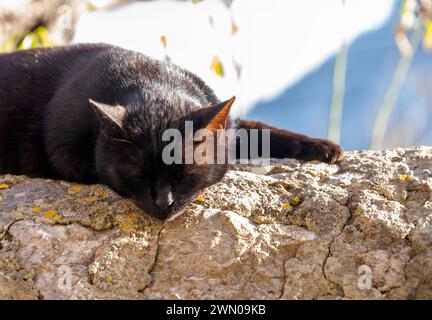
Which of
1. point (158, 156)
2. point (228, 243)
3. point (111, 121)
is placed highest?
point (111, 121)

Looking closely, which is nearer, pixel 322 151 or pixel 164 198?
pixel 164 198

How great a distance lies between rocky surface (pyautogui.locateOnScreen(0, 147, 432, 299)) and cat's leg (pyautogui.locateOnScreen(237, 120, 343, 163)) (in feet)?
1.59

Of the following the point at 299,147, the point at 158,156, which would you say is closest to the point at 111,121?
the point at 158,156

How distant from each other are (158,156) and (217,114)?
0.88 ft

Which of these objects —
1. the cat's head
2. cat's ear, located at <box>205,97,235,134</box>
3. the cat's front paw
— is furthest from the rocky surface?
the cat's front paw

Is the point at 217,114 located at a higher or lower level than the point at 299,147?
higher

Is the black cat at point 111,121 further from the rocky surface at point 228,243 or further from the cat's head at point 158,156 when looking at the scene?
the rocky surface at point 228,243

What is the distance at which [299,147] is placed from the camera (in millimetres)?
3223

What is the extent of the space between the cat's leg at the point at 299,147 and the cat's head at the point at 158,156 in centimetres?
81

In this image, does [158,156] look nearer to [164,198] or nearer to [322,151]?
[164,198]

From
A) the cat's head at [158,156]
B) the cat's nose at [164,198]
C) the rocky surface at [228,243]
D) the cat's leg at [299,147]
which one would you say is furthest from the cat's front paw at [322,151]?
the cat's nose at [164,198]

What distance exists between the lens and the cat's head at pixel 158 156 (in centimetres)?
234

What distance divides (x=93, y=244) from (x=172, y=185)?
36cm
